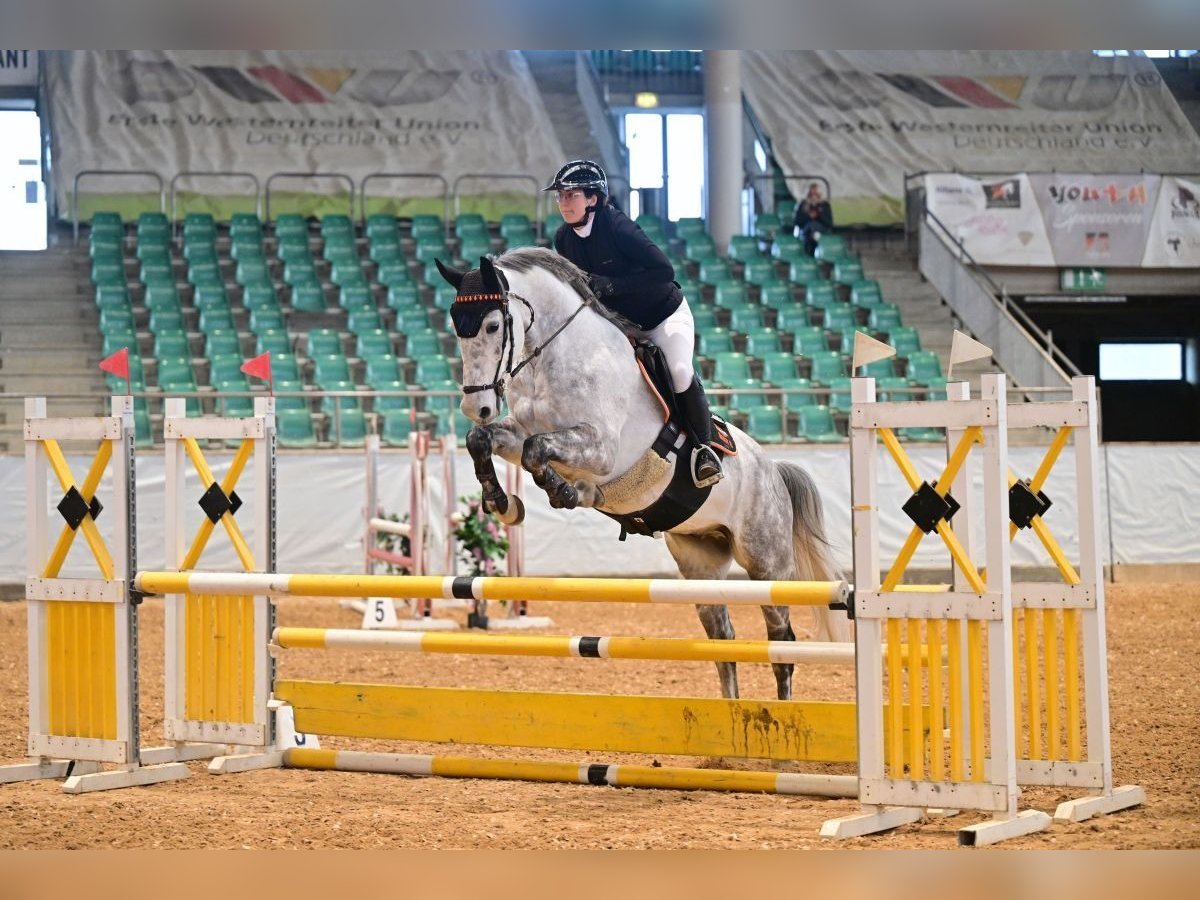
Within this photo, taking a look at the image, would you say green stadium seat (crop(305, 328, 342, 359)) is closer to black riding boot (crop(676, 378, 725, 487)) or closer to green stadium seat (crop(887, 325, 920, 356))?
green stadium seat (crop(887, 325, 920, 356))

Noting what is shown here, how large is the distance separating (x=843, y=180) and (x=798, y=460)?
256 inches

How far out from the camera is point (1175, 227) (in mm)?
16953

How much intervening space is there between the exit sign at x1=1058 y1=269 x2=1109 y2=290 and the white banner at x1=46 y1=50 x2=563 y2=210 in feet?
20.8

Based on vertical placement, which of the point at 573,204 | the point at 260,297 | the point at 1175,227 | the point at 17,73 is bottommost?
the point at 573,204

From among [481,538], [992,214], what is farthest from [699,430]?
[992,214]

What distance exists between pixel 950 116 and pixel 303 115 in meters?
8.08

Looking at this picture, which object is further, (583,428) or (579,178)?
(579,178)

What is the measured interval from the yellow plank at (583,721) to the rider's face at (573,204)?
5.55ft

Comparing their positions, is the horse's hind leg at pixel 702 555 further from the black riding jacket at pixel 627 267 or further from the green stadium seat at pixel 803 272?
the green stadium seat at pixel 803 272

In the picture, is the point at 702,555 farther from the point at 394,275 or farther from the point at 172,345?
the point at 394,275

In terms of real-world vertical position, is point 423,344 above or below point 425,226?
below

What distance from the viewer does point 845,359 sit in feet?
47.9
